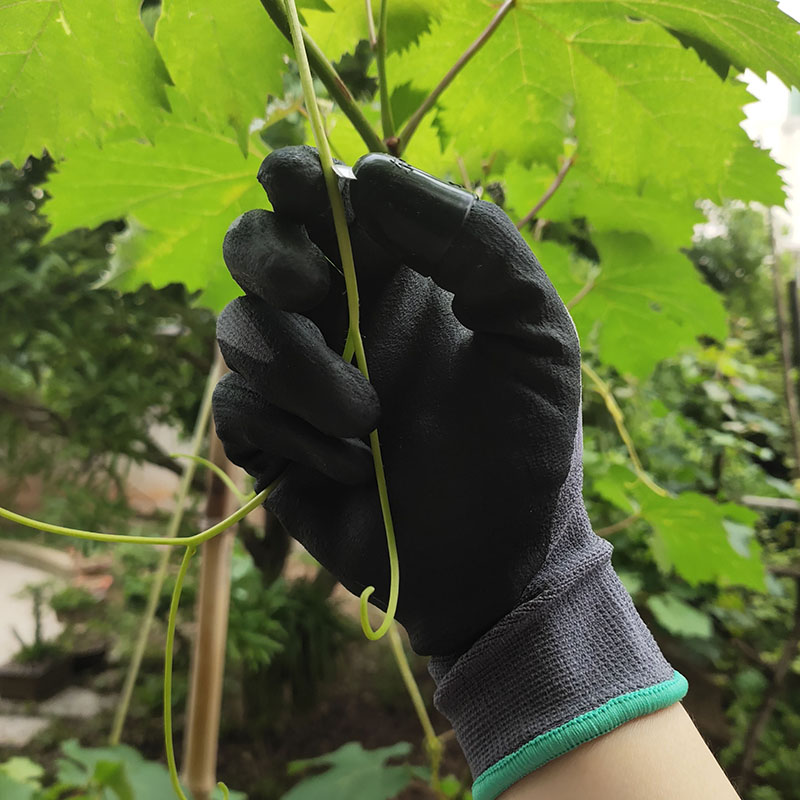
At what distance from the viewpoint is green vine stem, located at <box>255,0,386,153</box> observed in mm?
281

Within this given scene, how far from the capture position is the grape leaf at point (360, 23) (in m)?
0.38

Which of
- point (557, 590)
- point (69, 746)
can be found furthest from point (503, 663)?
point (69, 746)

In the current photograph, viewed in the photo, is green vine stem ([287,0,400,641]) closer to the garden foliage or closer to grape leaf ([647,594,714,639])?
the garden foliage

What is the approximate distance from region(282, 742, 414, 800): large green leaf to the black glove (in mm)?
551

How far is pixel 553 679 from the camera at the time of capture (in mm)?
325

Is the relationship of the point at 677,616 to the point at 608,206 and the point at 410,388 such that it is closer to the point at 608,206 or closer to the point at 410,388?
the point at 608,206

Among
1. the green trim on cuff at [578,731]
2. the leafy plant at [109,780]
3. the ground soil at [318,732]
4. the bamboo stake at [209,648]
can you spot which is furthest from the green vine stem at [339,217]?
the ground soil at [318,732]

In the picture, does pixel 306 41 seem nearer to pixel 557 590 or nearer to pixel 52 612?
pixel 557 590

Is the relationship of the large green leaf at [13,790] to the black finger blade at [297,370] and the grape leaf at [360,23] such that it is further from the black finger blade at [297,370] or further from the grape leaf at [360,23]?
the grape leaf at [360,23]

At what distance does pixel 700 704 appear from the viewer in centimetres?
158

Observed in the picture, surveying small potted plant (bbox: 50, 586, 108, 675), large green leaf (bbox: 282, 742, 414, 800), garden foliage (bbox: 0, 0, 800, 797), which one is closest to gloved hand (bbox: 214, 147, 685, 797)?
garden foliage (bbox: 0, 0, 800, 797)

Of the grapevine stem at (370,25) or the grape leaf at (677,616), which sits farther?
the grape leaf at (677,616)

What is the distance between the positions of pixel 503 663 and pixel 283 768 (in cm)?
129

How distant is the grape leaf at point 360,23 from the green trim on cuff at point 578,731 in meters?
0.39
